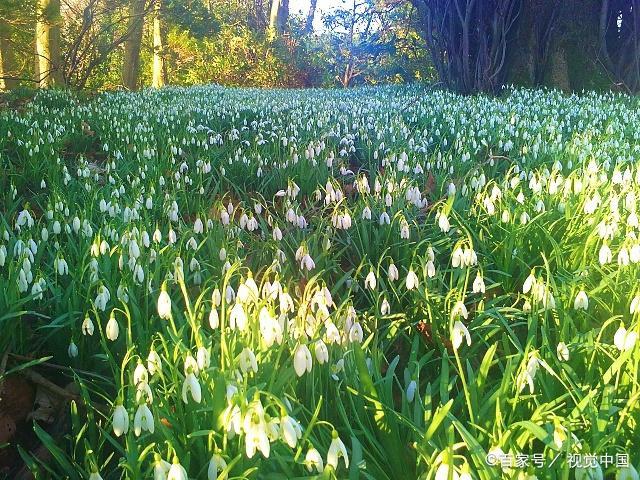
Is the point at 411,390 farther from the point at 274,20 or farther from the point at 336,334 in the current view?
the point at 274,20

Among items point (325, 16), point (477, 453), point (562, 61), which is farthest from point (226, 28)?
point (477, 453)

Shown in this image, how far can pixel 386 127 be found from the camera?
5.60 metres

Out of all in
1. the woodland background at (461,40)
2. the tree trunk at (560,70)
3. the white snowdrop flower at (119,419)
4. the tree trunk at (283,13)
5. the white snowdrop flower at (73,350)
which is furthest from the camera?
the tree trunk at (283,13)

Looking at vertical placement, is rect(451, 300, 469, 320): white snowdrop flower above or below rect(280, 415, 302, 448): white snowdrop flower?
above

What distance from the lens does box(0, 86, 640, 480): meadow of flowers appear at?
4.35 feet

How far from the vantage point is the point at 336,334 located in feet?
5.19

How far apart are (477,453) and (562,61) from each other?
10.5 m

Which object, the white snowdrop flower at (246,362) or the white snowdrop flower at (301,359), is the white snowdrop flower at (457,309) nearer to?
the white snowdrop flower at (301,359)

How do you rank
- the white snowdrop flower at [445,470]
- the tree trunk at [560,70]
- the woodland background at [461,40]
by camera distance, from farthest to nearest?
1. the tree trunk at [560,70]
2. the woodland background at [461,40]
3. the white snowdrop flower at [445,470]

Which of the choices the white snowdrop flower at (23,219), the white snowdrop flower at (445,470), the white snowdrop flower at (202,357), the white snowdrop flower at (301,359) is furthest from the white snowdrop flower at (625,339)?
the white snowdrop flower at (23,219)

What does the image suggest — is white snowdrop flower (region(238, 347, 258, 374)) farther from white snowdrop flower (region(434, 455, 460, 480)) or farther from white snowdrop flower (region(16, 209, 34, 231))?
white snowdrop flower (region(16, 209, 34, 231))

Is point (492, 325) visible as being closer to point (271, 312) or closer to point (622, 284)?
point (622, 284)

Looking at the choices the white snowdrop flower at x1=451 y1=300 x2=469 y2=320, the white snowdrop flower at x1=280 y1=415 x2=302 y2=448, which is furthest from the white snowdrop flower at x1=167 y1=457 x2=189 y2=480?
the white snowdrop flower at x1=451 y1=300 x2=469 y2=320

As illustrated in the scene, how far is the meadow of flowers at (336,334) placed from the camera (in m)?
1.33
